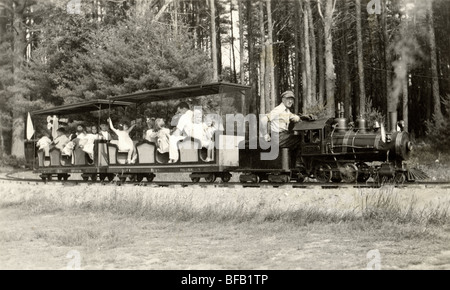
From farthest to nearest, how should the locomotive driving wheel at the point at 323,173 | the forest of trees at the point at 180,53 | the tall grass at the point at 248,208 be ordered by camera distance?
1. the forest of trees at the point at 180,53
2. the locomotive driving wheel at the point at 323,173
3. the tall grass at the point at 248,208

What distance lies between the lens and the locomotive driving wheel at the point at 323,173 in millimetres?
11961

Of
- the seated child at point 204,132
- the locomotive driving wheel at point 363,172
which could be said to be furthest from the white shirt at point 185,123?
the locomotive driving wheel at point 363,172

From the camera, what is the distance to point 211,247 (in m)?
6.77

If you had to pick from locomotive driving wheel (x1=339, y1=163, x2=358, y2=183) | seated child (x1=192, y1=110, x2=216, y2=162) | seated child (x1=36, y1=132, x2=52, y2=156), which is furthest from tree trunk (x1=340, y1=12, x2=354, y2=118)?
locomotive driving wheel (x1=339, y1=163, x2=358, y2=183)

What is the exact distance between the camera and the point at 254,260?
5.90 meters

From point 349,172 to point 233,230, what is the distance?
4.51 meters

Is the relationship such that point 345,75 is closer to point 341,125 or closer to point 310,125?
point 341,125

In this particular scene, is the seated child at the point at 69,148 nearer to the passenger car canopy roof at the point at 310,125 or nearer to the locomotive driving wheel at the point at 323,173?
the passenger car canopy roof at the point at 310,125

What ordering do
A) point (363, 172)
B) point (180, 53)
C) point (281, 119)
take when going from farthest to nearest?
point (180, 53) → point (281, 119) → point (363, 172)

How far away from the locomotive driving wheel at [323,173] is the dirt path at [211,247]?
4.04m
